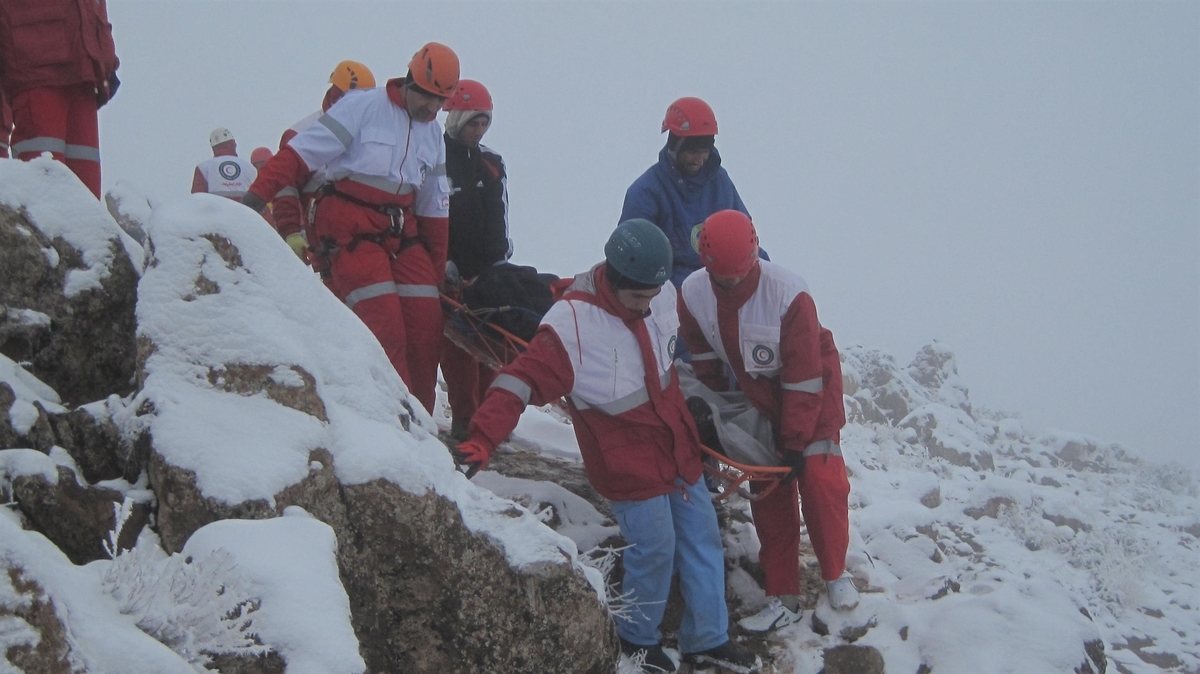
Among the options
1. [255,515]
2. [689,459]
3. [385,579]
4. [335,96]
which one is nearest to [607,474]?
[689,459]

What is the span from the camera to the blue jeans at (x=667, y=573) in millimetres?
4371

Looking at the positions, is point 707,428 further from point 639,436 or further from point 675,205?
point 675,205

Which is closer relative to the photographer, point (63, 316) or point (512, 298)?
point (63, 316)

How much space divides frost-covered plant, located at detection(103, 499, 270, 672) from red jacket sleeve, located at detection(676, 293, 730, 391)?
3345mm

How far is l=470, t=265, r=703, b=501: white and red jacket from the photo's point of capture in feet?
14.4

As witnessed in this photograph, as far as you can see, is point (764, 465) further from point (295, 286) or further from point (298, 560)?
point (298, 560)

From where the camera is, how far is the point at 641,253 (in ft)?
14.4

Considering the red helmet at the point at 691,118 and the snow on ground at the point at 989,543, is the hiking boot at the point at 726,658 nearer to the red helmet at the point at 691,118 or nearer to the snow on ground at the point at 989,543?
the snow on ground at the point at 989,543

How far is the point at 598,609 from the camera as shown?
3.43 metres

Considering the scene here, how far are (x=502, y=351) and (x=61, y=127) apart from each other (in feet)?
8.08

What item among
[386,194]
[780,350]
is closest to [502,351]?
[386,194]

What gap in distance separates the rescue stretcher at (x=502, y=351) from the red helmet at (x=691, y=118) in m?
1.57

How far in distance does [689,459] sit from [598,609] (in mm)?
1269

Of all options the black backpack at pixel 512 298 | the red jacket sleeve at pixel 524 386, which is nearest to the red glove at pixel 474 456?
the red jacket sleeve at pixel 524 386
